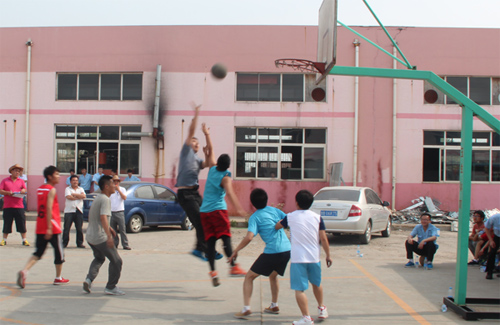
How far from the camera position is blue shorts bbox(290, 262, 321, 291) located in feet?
19.4

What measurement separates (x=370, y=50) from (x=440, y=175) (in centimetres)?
549

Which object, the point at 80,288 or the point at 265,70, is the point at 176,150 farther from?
the point at 80,288

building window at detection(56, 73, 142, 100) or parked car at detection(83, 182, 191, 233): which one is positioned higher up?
building window at detection(56, 73, 142, 100)

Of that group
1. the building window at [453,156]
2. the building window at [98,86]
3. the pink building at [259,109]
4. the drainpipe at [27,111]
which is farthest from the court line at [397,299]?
the drainpipe at [27,111]

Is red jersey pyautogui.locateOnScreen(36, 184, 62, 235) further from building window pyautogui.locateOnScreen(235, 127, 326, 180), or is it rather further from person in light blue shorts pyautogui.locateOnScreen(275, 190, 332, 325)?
building window pyautogui.locateOnScreen(235, 127, 326, 180)

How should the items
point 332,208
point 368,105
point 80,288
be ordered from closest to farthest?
1. point 80,288
2. point 332,208
3. point 368,105

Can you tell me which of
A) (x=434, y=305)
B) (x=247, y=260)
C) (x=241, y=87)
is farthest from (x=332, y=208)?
(x=241, y=87)

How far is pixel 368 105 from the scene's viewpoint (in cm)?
2083

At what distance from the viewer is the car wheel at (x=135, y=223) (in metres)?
15.0

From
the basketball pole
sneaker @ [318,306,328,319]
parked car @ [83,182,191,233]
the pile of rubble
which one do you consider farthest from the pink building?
sneaker @ [318,306,328,319]

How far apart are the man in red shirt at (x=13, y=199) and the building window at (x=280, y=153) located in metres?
10.3

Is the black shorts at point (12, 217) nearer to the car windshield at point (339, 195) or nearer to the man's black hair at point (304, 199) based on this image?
the car windshield at point (339, 195)

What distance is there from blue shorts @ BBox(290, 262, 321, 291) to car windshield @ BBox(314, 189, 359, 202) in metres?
8.08

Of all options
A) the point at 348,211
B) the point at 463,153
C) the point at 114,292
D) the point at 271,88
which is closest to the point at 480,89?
the point at 271,88
